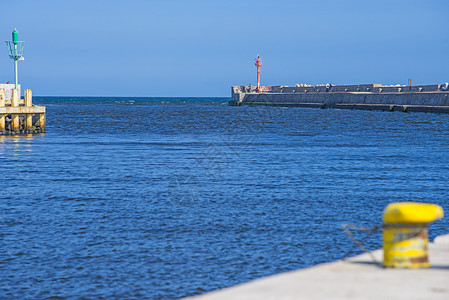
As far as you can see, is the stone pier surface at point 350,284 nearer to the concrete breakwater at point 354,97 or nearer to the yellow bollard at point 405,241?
the yellow bollard at point 405,241

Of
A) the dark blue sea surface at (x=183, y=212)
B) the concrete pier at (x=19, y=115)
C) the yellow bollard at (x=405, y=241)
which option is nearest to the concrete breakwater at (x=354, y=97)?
the concrete pier at (x=19, y=115)

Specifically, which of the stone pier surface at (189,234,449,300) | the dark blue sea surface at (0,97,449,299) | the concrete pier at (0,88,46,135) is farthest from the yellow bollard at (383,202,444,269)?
the concrete pier at (0,88,46,135)

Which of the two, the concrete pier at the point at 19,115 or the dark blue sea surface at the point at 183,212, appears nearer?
the dark blue sea surface at the point at 183,212

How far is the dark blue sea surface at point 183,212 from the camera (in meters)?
9.71

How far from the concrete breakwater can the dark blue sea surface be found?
43.1 metres

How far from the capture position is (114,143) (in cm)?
3525

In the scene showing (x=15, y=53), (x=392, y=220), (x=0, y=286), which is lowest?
(x=0, y=286)

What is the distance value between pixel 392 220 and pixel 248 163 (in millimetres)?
17638

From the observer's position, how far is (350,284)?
632 cm

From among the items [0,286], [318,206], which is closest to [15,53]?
[318,206]

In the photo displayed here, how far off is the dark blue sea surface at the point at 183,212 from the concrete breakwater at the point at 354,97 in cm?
4308

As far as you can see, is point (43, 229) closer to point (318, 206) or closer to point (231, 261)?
point (231, 261)

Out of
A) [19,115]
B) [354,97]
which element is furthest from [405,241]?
[354,97]

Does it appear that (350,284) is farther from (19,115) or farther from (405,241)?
(19,115)
